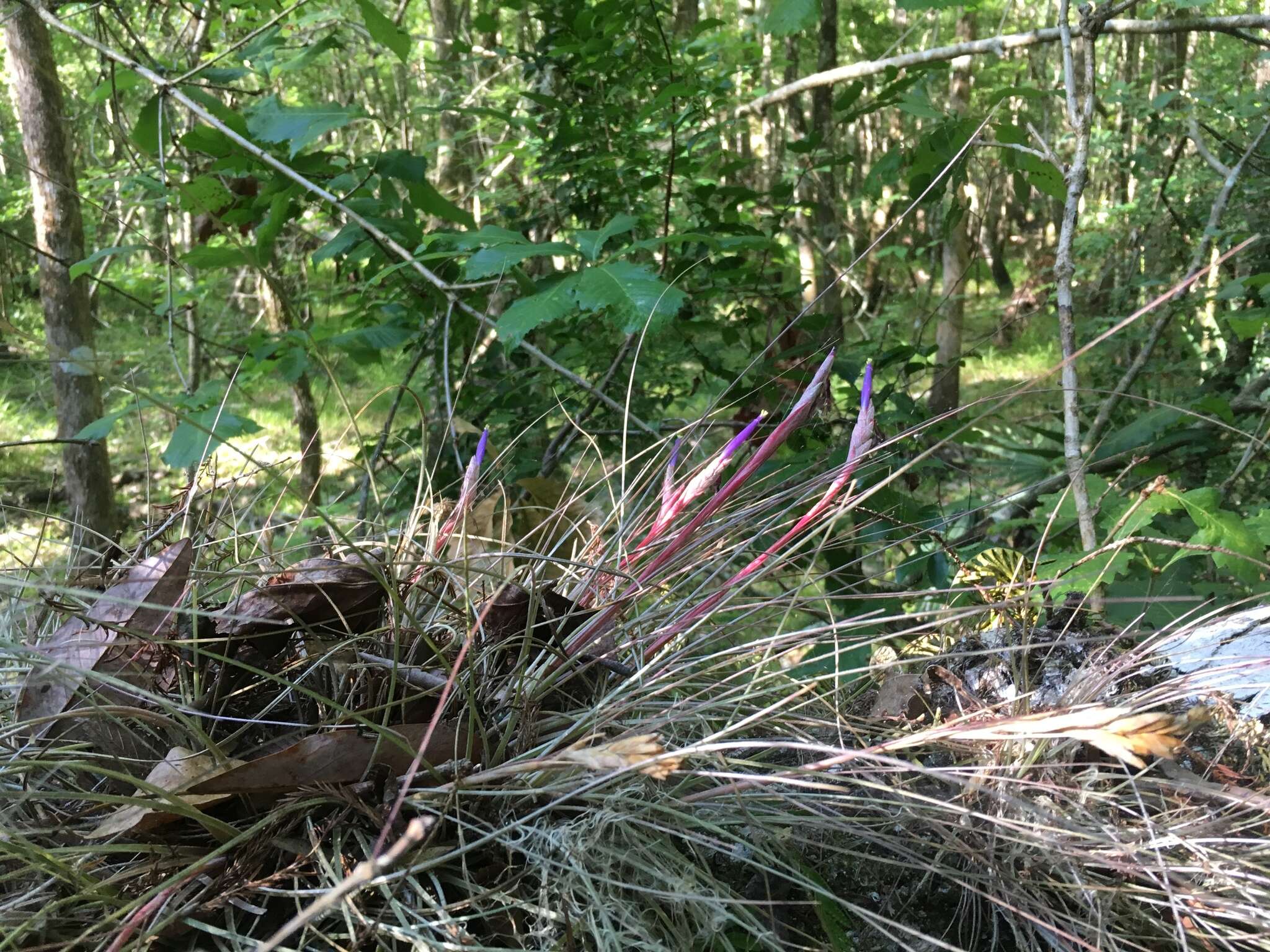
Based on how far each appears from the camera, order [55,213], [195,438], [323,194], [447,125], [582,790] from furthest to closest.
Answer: [447,125], [55,213], [195,438], [323,194], [582,790]

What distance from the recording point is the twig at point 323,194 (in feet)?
4.11

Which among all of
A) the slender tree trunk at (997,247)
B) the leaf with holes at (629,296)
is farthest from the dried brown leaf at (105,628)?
the slender tree trunk at (997,247)

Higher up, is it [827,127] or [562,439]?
[827,127]

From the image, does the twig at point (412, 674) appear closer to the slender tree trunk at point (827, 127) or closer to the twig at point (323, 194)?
the twig at point (323, 194)

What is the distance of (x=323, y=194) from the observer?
1407mm

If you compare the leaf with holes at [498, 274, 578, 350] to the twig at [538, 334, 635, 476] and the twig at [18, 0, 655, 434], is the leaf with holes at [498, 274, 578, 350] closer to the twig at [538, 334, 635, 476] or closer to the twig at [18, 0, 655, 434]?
the twig at [18, 0, 655, 434]

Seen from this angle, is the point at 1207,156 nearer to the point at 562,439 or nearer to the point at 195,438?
the point at 562,439

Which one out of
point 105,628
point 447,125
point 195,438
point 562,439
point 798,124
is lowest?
point 562,439

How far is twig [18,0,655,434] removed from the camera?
125cm

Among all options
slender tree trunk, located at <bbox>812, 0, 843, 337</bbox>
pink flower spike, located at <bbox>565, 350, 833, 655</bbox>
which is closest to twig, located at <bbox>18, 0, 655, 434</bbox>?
pink flower spike, located at <bbox>565, 350, 833, 655</bbox>

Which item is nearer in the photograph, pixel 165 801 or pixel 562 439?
pixel 165 801

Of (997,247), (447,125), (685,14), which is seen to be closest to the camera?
(447,125)

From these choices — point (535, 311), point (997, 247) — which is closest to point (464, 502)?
point (535, 311)

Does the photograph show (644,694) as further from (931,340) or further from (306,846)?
(931,340)
